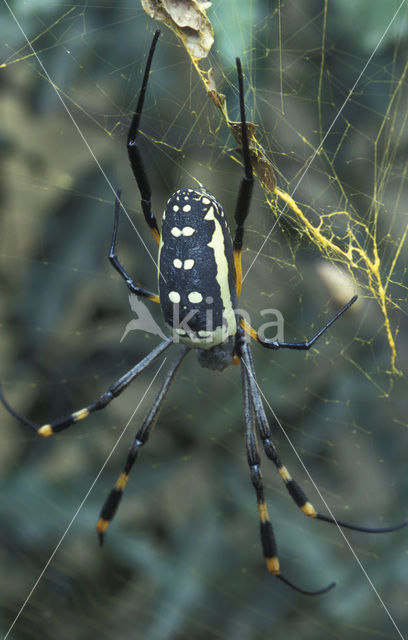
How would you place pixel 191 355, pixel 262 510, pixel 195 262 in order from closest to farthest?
1. pixel 195 262
2. pixel 262 510
3. pixel 191 355

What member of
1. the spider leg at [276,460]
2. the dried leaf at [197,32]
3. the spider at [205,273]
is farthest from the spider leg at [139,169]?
the spider leg at [276,460]

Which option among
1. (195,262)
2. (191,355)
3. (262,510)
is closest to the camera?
(195,262)

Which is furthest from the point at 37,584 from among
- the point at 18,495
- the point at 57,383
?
the point at 57,383

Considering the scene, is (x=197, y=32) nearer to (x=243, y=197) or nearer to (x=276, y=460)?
(x=243, y=197)

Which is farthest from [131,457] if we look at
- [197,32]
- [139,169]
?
[197,32]

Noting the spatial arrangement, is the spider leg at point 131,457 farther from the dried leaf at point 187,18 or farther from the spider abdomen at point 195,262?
the dried leaf at point 187,18

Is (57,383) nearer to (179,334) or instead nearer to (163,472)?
(163,472)
